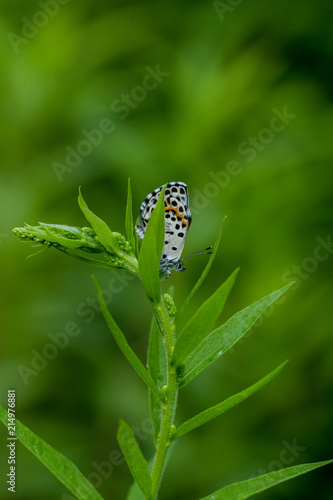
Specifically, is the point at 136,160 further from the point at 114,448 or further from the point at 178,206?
the point at 178,206

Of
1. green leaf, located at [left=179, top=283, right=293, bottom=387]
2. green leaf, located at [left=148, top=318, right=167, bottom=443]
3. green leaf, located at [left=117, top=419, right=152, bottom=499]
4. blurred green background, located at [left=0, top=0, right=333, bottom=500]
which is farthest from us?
→ blurred green background, located at [left=0, top=0, right=333, bottom=500]

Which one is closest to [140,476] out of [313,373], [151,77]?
[313,373]

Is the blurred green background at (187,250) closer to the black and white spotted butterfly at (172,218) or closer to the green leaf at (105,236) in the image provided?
the black and white spotted butterfly at (172,218)

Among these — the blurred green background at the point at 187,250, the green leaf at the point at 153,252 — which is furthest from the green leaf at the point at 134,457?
the blurred green background at the point at 187,250

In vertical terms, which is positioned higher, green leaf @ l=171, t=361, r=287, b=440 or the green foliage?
the green foliage

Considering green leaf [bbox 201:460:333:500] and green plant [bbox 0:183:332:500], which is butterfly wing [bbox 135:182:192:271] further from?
green leaf [bbox 201:460:333:500]

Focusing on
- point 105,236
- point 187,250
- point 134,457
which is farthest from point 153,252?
point 187,250

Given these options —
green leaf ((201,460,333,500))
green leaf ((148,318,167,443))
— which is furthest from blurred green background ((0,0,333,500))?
green leaf ((201,460,333,500))
